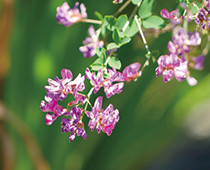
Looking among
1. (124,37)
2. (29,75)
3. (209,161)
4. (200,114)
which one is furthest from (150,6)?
(200,114)

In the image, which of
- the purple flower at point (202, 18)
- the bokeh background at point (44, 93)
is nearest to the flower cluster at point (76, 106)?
the purple flower at point (202, 18)

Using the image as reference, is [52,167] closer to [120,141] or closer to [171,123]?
[120,141]

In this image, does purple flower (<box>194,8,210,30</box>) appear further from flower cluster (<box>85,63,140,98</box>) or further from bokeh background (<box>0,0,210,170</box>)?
bokeh background (<box>0,0,210,170</box>)

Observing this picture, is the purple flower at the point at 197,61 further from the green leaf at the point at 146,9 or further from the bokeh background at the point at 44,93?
the bokeh background at the point at 44,93

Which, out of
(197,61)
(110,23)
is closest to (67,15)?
(110,23)

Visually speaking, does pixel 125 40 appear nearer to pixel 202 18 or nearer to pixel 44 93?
pixel 202 18

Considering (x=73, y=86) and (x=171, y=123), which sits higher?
(x=73, y=86)
